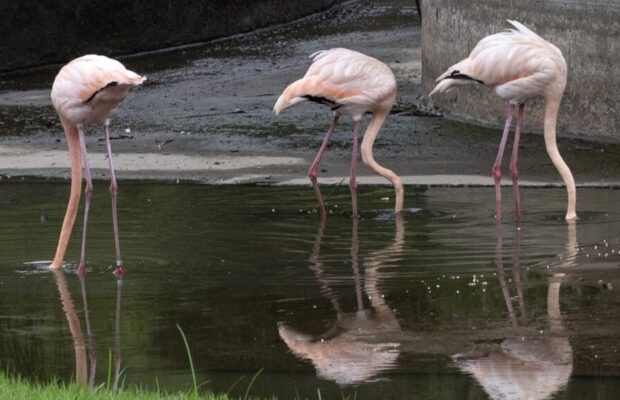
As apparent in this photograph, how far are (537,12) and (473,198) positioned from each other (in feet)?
10.5

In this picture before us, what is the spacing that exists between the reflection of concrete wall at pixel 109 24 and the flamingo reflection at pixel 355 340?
10.4 meters

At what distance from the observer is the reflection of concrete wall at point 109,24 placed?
17.0m

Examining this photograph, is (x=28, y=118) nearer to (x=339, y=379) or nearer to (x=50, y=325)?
(x=50, y=325)

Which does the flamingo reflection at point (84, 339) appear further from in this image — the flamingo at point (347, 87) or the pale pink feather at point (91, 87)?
the flamingo at point (347, 87)

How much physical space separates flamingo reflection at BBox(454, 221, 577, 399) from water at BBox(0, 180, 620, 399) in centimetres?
1

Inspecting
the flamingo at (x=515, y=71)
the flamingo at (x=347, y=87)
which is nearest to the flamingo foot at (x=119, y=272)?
the flamingo at (x=347, y=87)

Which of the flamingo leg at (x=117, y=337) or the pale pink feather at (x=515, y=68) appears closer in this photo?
the flamingo leg at (x=117, y=337)

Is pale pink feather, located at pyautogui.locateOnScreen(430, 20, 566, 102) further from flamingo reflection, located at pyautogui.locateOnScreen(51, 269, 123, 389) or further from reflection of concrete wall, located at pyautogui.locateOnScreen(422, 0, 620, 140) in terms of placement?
flamingo reflection, located at pyautogui.locateOnScreen(51, 269, 123, 389)

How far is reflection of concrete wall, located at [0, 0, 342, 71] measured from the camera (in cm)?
1700

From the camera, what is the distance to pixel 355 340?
6086mm

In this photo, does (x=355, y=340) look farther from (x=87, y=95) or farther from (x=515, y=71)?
(x=515, y=71)

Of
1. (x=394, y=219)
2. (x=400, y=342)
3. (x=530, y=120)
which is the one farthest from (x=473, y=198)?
(x=400, y=342)

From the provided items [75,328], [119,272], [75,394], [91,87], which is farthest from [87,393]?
[91,87]

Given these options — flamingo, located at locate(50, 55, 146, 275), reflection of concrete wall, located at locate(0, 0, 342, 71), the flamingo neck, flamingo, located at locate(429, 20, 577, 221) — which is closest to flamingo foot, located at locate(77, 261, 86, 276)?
flamingo, located at locate(50, 55, 146, 275)
